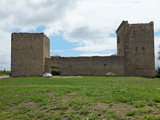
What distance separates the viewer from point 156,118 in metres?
4.75

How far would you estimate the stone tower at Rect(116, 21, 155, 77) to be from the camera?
1002 inches

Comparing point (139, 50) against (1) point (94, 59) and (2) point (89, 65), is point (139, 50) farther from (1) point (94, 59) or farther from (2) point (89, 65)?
(2) point (89, 65)

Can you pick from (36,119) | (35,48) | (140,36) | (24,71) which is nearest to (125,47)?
(140,36)

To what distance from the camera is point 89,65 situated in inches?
1038

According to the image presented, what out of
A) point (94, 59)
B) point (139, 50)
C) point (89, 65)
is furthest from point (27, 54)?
point (139, 50)

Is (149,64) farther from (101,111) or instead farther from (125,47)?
(101,111)

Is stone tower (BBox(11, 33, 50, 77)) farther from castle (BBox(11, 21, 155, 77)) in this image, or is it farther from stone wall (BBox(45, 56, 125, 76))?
stone wall (BBox(45, 56, 125, 76))

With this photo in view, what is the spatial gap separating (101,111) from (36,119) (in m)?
2.20

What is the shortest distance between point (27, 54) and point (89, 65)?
10.3 m

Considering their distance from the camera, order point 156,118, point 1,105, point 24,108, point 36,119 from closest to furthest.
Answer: point 156,118, point 36,119, point 24,108, point 1,105

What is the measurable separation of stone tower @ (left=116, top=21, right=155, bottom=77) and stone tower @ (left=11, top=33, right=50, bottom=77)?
1365 cm

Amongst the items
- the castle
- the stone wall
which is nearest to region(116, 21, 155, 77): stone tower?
the castle

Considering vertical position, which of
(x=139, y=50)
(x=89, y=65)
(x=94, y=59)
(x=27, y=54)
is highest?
(x=139, y=50)

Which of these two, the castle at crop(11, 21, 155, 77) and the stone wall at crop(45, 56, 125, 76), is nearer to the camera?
the castle at crop(11, 21, 155, 77)
